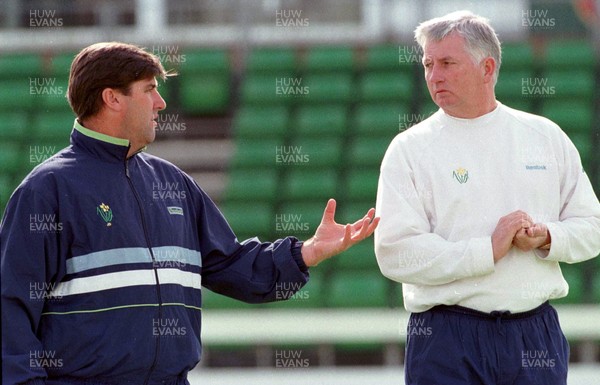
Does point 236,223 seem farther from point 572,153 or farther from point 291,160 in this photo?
point 572,153

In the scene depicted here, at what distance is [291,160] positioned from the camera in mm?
10312

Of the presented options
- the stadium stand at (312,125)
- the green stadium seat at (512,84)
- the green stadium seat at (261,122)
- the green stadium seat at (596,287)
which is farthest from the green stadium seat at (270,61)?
the green stadium seat at (596,287)

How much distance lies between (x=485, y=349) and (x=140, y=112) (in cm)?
131

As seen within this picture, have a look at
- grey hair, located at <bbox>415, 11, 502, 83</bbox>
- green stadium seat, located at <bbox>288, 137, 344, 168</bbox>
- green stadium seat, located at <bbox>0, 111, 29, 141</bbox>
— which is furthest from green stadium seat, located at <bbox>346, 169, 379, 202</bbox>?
grey hair, located at <bbox>415, 11, 502, 83</bbox>

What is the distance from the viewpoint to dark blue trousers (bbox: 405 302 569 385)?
356 cm

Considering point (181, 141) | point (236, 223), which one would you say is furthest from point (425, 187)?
point (181, 141)

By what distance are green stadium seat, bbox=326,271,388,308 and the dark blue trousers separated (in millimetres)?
4989

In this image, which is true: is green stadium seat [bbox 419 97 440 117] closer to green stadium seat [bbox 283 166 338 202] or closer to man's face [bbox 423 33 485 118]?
green stadium seat [bbox 283 166 338 202]

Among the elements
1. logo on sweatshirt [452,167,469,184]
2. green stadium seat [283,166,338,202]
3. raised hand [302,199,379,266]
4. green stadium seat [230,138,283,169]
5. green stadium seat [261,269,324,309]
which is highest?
logo on sweatshirt [452,167,469,184]

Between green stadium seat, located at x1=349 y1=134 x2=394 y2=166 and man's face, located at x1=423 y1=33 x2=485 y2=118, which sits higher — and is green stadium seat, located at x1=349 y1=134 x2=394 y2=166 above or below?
below

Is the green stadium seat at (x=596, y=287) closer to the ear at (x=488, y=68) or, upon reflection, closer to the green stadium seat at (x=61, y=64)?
the ear at (x=488, y=68)

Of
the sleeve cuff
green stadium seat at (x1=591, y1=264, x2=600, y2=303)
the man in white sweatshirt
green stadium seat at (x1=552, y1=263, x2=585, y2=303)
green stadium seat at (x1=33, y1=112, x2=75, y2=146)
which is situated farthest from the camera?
green stadium seat at (x1=33, y1=112, x2=75, y2=146)

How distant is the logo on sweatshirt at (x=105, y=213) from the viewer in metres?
3.48

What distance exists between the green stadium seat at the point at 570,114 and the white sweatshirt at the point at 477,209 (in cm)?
666
